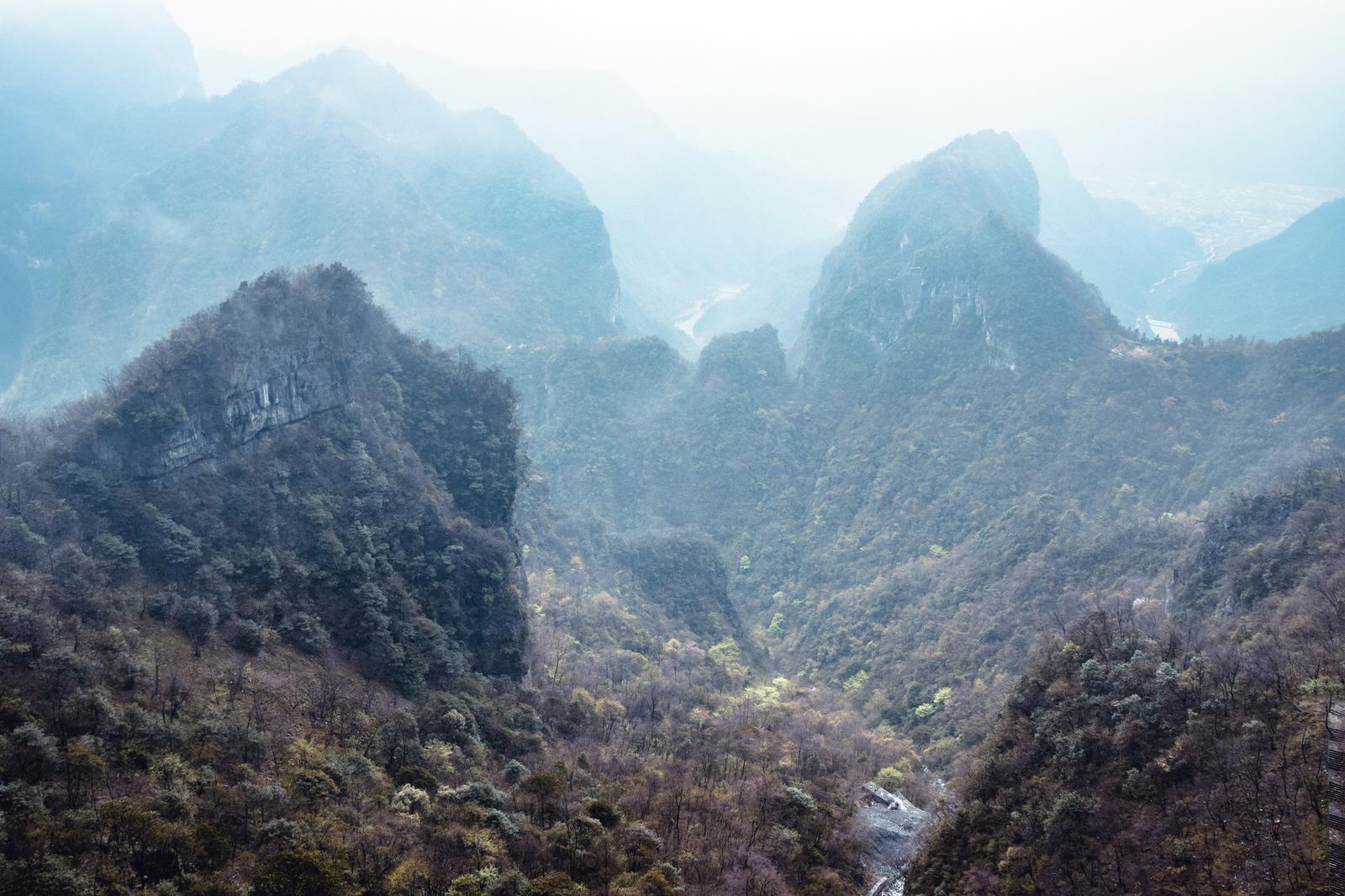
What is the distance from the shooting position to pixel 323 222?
14175 cm

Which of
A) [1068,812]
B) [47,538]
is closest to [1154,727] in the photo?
[1068,812]

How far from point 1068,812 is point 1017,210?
15995 centimetres

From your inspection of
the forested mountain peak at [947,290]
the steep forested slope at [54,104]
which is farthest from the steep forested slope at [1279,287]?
the steep forested slope at [54,104]

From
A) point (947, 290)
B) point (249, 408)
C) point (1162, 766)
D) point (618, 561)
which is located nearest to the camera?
point (1162, 766)

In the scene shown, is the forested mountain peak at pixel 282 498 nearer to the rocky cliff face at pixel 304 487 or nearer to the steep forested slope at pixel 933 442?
the rocky cliff face at pixel 304 487

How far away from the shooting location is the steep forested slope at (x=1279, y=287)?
146m

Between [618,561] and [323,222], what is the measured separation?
90.9 metres

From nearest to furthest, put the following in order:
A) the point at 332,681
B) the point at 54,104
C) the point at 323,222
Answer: the point at 332,681 → the point at 323,222 → the point at 54,104

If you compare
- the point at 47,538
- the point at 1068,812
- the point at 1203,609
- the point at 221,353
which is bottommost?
the point at 1203,609

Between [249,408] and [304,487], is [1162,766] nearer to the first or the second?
[304,487]

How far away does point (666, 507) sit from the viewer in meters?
126

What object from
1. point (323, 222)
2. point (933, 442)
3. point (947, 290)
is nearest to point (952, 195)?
point (947, 290)

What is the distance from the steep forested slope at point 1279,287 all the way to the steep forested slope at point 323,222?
13073cm

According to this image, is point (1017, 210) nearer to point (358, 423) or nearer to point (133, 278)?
point (358, 423)
